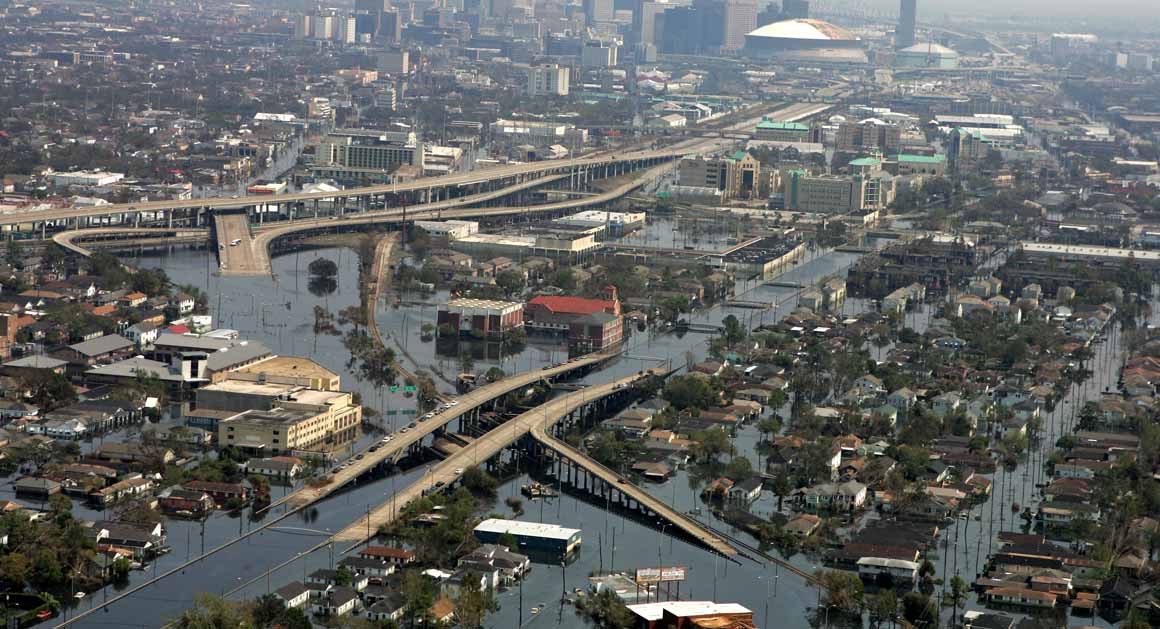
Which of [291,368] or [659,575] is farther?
[291,368]

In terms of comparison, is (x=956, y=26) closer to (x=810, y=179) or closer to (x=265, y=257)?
(x=810, y=179)

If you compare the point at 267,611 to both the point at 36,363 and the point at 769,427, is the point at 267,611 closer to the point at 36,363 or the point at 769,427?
the point at 769,427

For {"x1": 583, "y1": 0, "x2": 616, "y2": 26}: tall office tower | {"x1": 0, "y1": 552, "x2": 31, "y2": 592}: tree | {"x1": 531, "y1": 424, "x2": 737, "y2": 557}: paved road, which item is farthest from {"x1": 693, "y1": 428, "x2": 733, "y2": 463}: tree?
{"x1": 583, "y1": 0, "x2": 616, "y2": 26}: tall office tower

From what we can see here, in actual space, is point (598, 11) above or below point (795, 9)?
below

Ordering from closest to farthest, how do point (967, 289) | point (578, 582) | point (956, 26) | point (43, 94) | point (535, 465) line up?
point (578, 582)
point (535, 465)
point (967, 289)
point (43, 94)
point (956, 26)

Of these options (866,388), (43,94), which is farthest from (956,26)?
(866,388)

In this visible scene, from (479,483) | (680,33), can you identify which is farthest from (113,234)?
(680,33)

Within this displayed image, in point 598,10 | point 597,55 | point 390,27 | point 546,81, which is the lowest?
point 546,81
